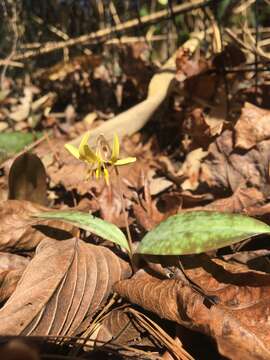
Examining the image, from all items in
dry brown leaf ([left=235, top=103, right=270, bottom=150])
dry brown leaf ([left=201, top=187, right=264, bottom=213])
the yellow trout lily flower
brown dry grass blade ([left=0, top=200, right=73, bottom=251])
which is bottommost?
dry brown leaf ([left=201, top=187, right=264, bottom=213])

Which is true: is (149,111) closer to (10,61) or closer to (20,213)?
(20,213)

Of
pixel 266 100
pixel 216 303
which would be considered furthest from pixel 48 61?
pixel 216 303

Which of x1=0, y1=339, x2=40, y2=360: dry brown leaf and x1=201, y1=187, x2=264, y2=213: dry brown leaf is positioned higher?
x1=0, y1=339, x2=40, y2=360: dry brown leaf

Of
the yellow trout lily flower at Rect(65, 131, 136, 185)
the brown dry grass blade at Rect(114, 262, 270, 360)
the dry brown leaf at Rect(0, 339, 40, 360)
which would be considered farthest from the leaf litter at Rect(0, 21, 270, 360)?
the dry brown leaf at Rect(0, 339, 40, 360)

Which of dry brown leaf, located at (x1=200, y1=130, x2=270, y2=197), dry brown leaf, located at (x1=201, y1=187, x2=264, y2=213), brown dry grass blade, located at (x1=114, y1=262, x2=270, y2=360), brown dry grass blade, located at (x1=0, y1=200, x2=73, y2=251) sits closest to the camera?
brown dry grass blade, located at (x1=114, y1=262, x2=270, y2=360)

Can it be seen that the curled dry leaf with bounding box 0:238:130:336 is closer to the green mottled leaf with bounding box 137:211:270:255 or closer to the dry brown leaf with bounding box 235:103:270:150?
the green mottled leaf with bounding box 137:211:270:255

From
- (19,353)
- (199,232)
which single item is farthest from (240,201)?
(19,353)

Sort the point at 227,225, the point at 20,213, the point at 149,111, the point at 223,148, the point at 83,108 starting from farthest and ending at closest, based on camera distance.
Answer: the point at 83,108
the point at 149,111
the point at 223,148
the point at 20,213
the point at 227,225

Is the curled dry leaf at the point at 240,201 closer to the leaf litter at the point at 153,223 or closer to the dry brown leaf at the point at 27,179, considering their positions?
the leaf litter at the point at 153,223
